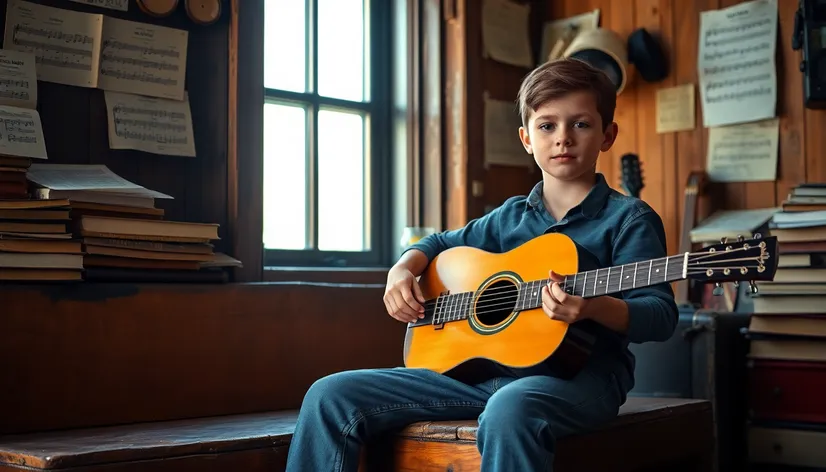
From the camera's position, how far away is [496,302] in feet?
5.65

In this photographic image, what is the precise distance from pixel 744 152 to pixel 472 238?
144 cm

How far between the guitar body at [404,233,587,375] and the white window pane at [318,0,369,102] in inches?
55.7

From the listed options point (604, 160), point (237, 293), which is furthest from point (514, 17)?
point (237, 293)

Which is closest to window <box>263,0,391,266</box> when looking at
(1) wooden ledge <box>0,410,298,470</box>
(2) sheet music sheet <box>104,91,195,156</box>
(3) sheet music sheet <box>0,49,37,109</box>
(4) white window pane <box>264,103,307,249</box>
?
(4) white window pane <box>264,103,307,249</box>

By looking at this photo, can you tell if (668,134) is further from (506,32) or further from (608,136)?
(608,136)

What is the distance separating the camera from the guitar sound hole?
169 centimetres

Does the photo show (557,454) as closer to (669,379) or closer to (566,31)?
(669,379)

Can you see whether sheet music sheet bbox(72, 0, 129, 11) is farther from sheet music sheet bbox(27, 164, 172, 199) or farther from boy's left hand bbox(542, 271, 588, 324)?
boy's left hand bbox(542, 271, 588, 324)

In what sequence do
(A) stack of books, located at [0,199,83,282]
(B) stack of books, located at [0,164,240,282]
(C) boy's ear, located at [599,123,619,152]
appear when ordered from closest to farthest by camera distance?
(C) boy's ear, located at [599,123,619,152], (A) stack of books, located at [0,199,83,282], (B) stack of books, located at [0,164,240,282]

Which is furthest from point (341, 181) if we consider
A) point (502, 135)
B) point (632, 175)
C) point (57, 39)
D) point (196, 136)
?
point (57, 39)

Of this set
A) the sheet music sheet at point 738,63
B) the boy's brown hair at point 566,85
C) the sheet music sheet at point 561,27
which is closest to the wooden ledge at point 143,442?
the boy's brown hair at point 566,85

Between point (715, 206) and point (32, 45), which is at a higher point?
point (32, 45)

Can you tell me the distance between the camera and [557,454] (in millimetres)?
1600

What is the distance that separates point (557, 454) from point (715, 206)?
5.70 ft
